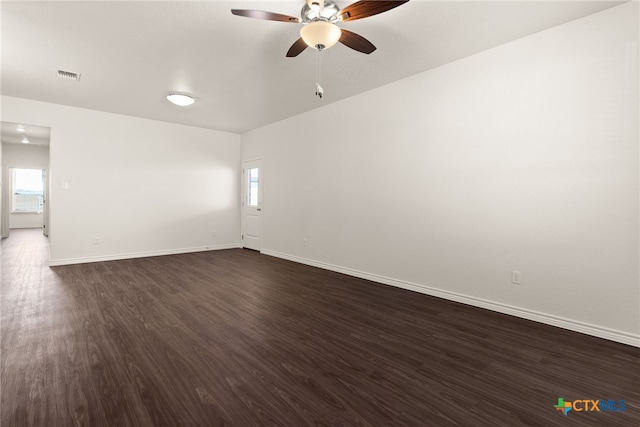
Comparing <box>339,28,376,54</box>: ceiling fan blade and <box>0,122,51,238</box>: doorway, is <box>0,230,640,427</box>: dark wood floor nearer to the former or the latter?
<box>339,28,376,54</box>: ceiling fan blade

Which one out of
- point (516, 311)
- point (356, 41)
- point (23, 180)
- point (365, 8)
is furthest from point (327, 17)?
point (23, 180)

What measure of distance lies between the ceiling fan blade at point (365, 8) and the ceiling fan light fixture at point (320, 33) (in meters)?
0.11

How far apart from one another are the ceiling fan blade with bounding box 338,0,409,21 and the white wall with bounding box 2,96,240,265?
17.0ft

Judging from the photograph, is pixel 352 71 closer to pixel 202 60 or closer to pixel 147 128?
pixel 202 60

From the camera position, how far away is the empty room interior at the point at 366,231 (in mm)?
1790

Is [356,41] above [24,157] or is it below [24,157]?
above

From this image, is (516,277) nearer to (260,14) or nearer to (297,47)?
(297,47)

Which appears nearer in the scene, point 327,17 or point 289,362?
point 289,362

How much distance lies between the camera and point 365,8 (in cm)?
212

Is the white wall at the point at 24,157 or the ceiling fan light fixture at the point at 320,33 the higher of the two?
the ceiling fan light fixture at the point at 320,33

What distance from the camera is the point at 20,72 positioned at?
372 centimetres

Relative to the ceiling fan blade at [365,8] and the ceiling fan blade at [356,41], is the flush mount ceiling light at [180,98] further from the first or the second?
the ceiling fan blade at [365,8]

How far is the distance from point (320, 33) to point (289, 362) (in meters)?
2.45

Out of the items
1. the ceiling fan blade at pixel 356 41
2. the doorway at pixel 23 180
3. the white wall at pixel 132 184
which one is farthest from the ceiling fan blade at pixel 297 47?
the doorway at pixel 23 180
